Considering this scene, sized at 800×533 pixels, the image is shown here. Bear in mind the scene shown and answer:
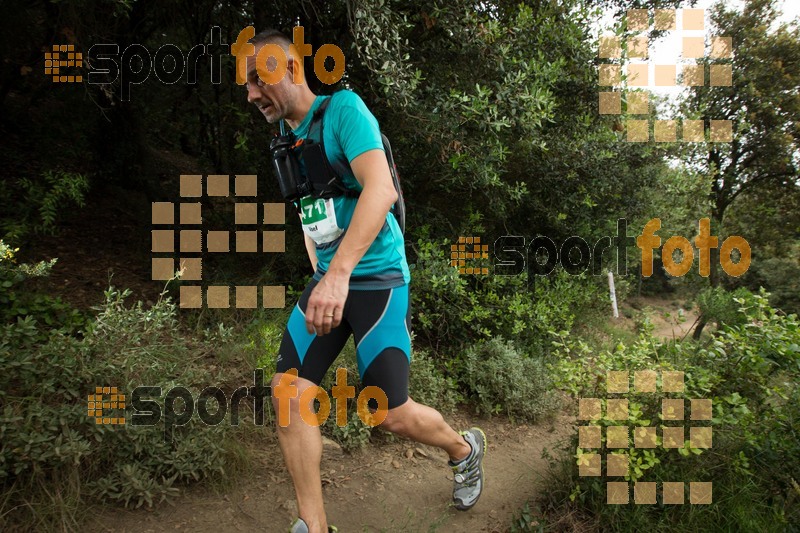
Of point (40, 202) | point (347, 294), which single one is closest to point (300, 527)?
point (347, 294)

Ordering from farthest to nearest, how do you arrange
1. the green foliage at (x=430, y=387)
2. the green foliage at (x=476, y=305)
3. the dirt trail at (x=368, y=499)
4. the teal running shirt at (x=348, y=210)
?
the green foliage at (x=476, y=305), the green foliage at (x=430, y=387), the dirt trail at (x=368, y=499), the teal running shirt at (x=348, y=210)

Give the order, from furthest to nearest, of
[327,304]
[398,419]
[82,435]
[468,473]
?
1. [468,473]
2. [82,435]
3. [398,419]
4. [327,304]

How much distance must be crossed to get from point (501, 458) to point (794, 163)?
1291 centimetres

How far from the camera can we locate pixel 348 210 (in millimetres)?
2203

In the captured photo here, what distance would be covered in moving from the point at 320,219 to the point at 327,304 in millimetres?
558

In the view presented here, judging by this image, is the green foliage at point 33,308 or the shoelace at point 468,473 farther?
the green foliage at point 33,308

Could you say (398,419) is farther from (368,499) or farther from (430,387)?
(430,387)

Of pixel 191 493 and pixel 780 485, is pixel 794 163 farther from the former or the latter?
pixel 191 493

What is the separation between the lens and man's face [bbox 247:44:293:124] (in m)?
2.12

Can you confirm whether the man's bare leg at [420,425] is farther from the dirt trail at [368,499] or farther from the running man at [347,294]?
the dirt trail at [368,499]

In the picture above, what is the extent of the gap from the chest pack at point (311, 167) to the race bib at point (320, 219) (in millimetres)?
19

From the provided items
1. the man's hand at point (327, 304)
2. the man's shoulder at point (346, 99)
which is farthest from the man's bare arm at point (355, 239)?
the man's shoulder at point (346, 99)

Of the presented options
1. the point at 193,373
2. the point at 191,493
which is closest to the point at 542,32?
the point at 193,373

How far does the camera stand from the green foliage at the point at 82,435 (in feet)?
7.70
